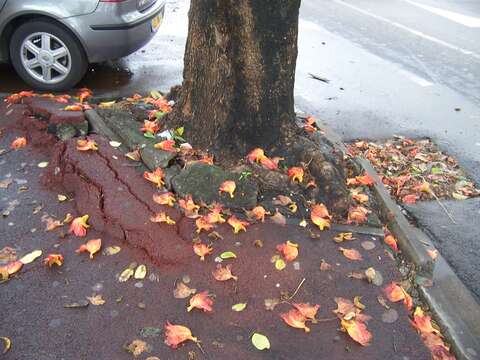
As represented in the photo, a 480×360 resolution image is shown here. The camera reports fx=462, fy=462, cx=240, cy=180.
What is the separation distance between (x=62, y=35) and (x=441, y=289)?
14.2 ft

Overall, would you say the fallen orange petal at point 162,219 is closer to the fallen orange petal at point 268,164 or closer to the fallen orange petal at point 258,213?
the fallen orange petal at point 258,213

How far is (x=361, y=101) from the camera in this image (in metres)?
6.23

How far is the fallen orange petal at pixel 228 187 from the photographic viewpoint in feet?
11.0

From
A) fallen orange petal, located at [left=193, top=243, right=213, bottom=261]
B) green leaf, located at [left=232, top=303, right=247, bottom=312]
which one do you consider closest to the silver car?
fallen orange petal, located at [left=193, top=243, right=213, bottom=261]

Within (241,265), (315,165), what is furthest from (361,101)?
(241,265)

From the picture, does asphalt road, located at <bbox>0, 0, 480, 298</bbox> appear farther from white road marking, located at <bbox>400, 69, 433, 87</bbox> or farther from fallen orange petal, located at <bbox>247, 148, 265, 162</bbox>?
fallen orange petal, located at <bbox>247, 148, 265, 162</bbox>

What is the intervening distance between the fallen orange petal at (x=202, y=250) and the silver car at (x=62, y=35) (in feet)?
9.90

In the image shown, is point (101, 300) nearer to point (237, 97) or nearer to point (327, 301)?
point (327, 301)

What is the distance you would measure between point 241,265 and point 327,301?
0.58 metres

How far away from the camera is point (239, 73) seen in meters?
3.44

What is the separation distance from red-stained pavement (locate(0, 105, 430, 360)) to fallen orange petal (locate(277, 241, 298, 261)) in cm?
5

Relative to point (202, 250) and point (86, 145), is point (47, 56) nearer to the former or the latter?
point (86, 145)

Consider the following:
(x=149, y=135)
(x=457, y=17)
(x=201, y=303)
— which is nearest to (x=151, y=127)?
(x=149, y=135)

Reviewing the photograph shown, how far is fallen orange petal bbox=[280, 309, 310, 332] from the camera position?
259cm
